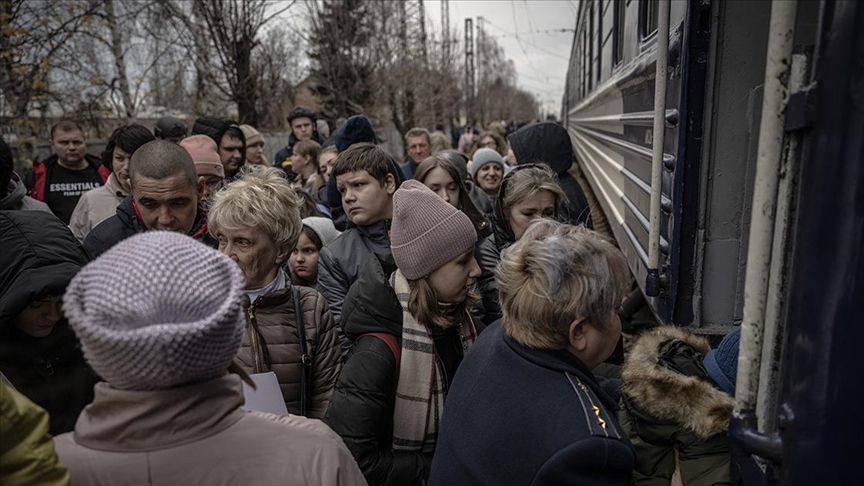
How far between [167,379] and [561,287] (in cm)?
87

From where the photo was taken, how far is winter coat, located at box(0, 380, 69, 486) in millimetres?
888

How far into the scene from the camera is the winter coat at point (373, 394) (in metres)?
1.83

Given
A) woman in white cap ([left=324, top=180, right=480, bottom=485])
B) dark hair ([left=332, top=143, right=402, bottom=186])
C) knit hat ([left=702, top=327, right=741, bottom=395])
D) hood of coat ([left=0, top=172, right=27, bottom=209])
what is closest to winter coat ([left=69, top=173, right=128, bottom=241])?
hood of coat ([left=0, top=172, right=27, bottom=209])

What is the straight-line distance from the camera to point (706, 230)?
2.02m

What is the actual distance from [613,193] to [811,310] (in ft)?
10.8

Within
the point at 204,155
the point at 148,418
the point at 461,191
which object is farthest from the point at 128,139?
the point at 148,418

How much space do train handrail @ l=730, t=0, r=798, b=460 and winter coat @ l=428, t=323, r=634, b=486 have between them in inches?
10.2

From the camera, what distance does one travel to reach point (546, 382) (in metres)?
1.40

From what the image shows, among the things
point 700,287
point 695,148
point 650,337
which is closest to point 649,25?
point 695,148

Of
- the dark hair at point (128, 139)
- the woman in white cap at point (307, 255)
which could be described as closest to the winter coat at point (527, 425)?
the woman in white cap at point (307, 255)

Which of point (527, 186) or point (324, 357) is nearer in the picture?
point (324, 357)

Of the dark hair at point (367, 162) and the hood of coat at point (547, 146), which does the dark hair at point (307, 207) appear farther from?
the hood of coat at point (547, 146)

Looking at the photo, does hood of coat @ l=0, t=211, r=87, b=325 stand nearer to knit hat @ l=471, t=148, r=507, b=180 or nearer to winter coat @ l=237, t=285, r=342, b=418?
winter coat @ l=237, t=285, r=342, b=418

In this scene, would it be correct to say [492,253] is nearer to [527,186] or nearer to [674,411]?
[527,186]
